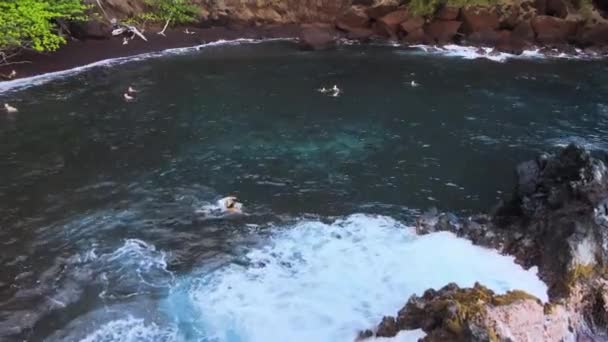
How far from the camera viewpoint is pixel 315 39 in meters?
35.1

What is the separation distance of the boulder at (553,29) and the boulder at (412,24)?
7152 mm

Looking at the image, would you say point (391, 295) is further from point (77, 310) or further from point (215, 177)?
point (215, 177)

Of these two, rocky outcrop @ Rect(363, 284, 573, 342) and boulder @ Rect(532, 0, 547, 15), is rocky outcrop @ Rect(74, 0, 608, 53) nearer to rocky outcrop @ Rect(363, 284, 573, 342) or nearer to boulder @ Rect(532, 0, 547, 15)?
boulder @ Rect(532, 0, 547, 15)

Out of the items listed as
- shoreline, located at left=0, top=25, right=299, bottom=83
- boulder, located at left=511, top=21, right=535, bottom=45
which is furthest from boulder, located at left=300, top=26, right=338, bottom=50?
boulder, located at left=511, top=21, right=535, bottom=45

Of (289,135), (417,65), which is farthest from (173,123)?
(417,65)

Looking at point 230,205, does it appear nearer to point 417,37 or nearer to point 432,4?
point 417,37

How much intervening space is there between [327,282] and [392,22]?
27.8m

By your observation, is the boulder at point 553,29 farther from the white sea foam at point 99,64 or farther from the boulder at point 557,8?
the white sea foam at point 99,64

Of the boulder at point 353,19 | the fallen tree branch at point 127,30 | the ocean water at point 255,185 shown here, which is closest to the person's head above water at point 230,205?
the ocean water at point 255,185

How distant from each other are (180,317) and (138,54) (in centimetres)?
2347

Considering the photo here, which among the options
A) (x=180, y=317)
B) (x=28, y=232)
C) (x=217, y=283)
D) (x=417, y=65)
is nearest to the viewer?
(x=180, y=317)

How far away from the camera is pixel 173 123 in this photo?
22.8 meters

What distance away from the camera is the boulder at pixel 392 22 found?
37219 millimetres

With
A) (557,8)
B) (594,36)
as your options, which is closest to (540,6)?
(557,8)
